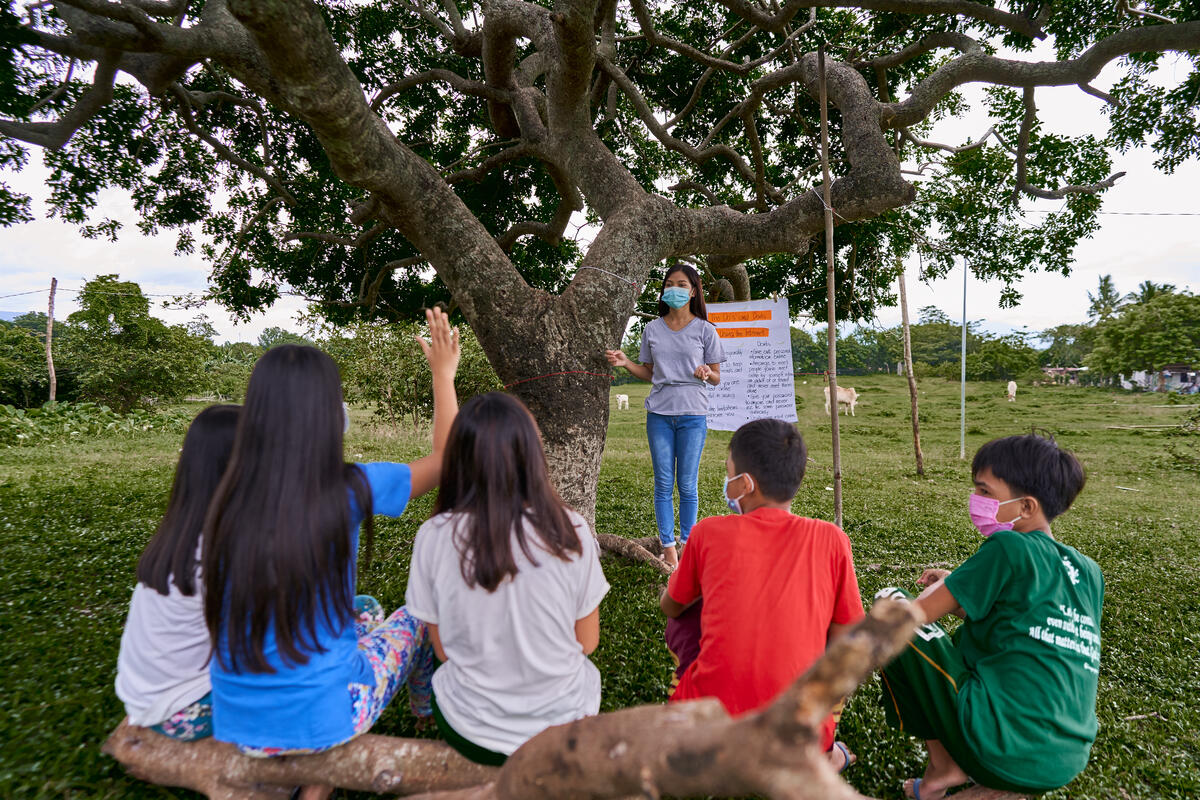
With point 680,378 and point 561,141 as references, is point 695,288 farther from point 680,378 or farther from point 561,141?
point 561,141

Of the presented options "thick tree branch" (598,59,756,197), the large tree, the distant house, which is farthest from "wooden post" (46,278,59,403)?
the distant house

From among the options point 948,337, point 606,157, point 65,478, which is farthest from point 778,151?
point 948,337

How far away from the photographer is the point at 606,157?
15.8 ft

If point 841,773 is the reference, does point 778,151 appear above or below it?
above

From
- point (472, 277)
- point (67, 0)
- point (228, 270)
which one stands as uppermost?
point (67, 0)

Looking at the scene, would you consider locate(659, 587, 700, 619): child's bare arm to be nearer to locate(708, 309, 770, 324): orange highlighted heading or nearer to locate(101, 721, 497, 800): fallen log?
locate(101, 721, 497, 800): fallen log

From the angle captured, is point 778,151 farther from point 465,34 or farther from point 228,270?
point 228,270

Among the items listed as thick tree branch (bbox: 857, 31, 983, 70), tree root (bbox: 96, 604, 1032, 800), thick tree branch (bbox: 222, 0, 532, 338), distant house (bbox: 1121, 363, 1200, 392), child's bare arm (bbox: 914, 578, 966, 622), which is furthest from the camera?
distant house (bbox: 1121, 363, 1200, 392)

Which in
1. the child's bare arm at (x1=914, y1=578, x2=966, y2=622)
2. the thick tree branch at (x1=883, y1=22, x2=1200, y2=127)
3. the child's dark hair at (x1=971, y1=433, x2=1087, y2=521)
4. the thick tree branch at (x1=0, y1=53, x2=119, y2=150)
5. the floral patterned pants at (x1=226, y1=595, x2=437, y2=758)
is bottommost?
the floral patterned pants at (x1=226, y1=595, x2=437, y2=758)

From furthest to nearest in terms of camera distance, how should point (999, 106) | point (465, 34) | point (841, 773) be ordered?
point (999, 106) < point (465, 34) < point (841, 773)

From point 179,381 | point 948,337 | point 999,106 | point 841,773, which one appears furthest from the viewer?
point 948,337

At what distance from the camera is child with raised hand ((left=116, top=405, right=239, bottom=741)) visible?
193 centimetres

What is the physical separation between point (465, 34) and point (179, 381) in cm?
2108

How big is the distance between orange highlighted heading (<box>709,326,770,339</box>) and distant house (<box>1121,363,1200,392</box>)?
3789cm
